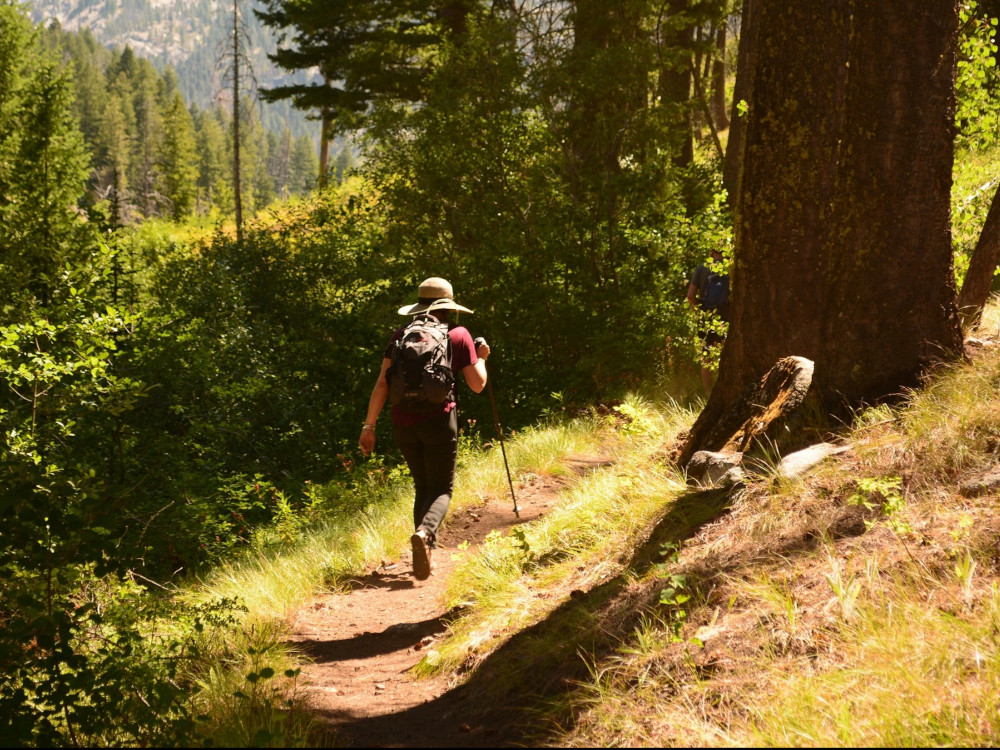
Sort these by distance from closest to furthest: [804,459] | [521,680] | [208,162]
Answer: [521,680] → [804,459] → [208,162]

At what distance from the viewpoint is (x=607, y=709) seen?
3.18 metres

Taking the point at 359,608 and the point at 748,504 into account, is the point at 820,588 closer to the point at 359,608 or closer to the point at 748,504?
the point at 748,504

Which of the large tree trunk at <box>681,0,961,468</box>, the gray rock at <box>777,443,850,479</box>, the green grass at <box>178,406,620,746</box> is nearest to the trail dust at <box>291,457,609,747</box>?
the green grass at <box>178,406,620,746</box>

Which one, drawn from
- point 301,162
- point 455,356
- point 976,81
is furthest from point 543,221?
point 301,162

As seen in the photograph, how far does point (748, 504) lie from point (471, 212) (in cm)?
943

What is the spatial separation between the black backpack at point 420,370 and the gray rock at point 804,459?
2.13 metres

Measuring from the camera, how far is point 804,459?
438 centimetres

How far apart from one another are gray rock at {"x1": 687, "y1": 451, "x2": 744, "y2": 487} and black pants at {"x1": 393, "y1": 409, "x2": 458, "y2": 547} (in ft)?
5.27

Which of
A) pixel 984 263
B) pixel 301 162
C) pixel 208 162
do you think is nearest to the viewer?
pixel 984 263

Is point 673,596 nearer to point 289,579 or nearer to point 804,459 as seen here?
point 804,459

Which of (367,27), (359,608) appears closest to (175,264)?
(367,27)

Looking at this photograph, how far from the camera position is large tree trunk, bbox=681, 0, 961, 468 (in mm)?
4664

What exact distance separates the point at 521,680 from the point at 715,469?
1.86 m

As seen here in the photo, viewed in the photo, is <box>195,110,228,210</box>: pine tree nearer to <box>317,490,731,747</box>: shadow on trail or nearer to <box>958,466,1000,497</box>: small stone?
<box>317,490,731,747</box>: shadow on trail
